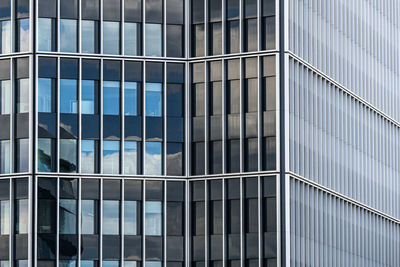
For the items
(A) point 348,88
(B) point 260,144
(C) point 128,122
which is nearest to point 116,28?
(C) point 128,122

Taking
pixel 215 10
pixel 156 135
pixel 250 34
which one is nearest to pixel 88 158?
pixel 156 135

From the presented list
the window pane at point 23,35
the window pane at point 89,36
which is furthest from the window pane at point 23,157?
the window pane at point 89,36

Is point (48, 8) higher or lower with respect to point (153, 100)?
higher

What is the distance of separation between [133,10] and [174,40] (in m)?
2.77

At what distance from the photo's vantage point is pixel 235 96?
76.2 meters

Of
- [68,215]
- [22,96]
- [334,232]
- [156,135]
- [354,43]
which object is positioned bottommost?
[334,232]

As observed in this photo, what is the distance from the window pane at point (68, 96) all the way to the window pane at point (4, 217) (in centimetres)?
583

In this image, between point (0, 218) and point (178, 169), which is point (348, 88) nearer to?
point (178, 169)

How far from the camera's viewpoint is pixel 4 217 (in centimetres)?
7506

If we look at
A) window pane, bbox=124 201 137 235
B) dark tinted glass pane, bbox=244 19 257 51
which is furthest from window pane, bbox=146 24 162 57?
window pane, bbox=124 201 137 235

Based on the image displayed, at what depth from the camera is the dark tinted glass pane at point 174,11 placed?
78.0 m

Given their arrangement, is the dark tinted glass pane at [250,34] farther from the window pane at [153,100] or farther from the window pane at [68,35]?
the window pane at [68,35]

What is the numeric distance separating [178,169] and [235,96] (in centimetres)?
500

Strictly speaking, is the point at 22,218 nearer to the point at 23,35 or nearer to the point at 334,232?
the point at 23,35
